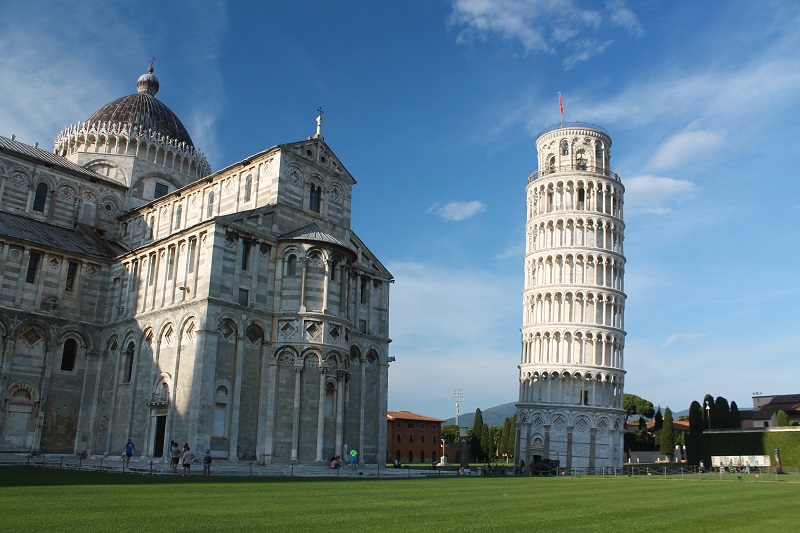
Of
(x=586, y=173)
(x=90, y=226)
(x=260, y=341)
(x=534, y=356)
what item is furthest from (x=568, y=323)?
(x=90, y=226)

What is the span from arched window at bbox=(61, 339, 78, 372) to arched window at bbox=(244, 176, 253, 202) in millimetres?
13730

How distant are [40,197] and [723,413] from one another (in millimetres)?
61953

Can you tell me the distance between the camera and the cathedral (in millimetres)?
35469

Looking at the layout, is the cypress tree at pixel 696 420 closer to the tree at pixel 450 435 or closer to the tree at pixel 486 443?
the tree at pixel 486 443

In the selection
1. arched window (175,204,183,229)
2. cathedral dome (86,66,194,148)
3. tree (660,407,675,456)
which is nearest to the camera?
arched window (175,204,183,229)

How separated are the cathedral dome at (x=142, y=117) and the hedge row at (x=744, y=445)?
172 feet

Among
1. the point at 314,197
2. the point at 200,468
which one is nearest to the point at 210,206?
the point at 314,197

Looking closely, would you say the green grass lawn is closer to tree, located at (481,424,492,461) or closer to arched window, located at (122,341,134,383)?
arched window, located at (122,341,134,383)

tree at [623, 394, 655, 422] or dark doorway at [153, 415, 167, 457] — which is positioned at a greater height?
tree at [623, 394, 655, 422]

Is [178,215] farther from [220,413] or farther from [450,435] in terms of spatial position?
[450,435]

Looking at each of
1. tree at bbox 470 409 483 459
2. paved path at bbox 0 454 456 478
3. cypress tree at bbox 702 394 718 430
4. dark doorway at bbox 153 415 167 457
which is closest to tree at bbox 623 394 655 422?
tree at bbox 470 409 483 459

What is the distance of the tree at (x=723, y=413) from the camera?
6669 cm

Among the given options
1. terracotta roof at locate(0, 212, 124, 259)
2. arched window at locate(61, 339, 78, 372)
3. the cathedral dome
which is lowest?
arched window at locate(61, 339, 78, 372)

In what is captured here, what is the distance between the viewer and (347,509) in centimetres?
Answer: 1498
